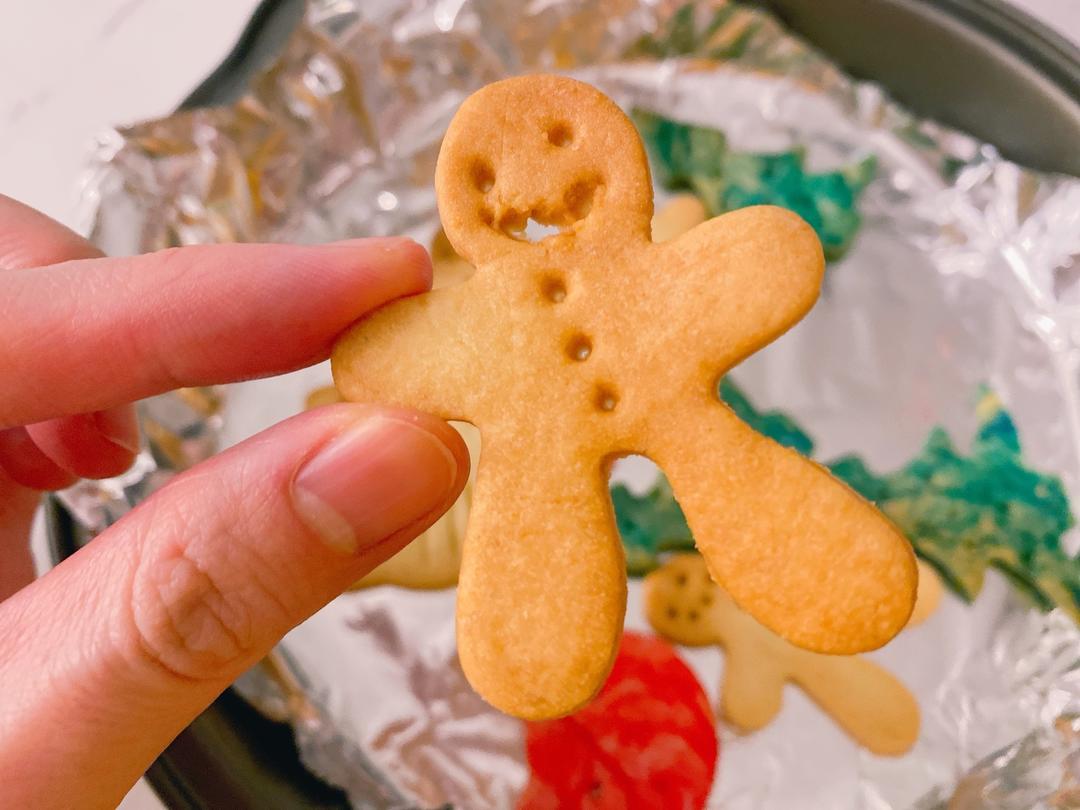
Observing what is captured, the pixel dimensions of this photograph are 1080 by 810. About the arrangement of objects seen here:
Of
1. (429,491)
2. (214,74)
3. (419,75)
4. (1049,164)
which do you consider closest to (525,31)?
(419,75)

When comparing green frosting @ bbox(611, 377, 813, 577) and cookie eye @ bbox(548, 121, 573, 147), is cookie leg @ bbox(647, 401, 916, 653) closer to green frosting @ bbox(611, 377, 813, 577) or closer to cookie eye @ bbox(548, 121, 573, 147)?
cookie eye @ bbox(548, 121, 573, 147)

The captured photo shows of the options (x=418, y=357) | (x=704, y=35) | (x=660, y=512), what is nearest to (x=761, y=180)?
(x=704, y=35)

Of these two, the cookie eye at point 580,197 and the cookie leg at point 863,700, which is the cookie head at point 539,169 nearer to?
the cookie eye at point 580,197

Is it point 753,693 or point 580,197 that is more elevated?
point 580,197

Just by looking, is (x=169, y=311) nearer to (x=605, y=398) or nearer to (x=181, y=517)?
(x=181, y=517)

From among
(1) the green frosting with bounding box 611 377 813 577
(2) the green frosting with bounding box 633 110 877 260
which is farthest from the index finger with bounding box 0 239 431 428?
(2) the green frosting with bounding box 633 110 877 260

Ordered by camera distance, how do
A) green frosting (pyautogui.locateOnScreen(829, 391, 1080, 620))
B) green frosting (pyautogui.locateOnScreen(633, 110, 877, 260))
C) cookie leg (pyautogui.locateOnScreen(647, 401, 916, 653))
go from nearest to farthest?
cookie leg (pyautogui.locateOnScreen(647, 401, 916, 653))
green frosting (pyautogui.locateOnScreen(829, 391, 1080, 620))
green frosting (pyautogui.locateOnScreen(633, 110, 877, 260))

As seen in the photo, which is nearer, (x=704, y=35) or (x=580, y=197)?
(x=580, y=197)
